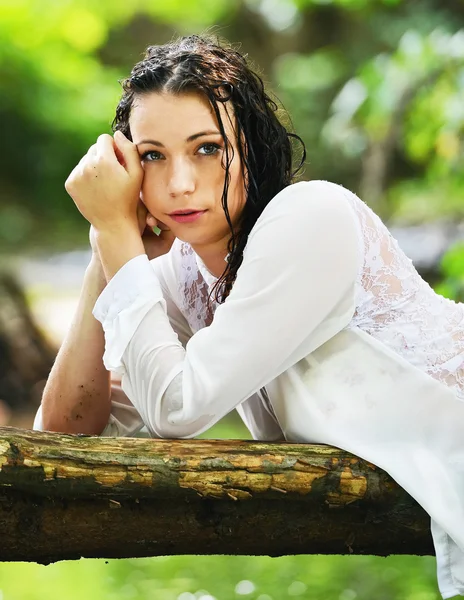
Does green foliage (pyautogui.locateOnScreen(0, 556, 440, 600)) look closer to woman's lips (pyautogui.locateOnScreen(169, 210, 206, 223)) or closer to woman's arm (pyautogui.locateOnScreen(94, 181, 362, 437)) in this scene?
woman's arm (pyautogui.locateOnScreen(94, 181, 362, 437))

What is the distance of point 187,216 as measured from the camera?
1.19m

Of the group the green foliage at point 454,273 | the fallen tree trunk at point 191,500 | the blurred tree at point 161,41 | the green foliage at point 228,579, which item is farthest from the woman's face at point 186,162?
the blurred tree at point 161,41

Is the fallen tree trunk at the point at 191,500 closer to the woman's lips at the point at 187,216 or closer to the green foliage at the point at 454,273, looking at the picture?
the woman's lips at the point at 187,216

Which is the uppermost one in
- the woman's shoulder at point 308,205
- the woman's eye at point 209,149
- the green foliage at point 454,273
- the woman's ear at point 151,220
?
the woman's eye at point 209,149

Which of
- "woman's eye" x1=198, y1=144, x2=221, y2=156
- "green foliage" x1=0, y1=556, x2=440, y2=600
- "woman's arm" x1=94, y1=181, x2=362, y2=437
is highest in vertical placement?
"woman's eye" x1=198, y1=144, x2=221, y2=156

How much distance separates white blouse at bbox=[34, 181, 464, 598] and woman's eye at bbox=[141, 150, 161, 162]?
0.13m

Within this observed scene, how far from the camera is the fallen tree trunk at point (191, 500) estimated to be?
1.07 meters

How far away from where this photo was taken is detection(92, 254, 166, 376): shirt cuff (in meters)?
1.15

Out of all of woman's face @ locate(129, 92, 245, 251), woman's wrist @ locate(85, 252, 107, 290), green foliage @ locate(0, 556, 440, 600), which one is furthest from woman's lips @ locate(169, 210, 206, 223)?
green foliage @ locate(0, 556, 440, 600)

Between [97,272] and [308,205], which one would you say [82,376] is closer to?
[97,272]

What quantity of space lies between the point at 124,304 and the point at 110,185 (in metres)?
0.16

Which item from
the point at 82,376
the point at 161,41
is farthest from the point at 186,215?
the point at 161,41

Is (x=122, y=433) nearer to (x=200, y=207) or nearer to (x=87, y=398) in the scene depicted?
(x=87, y=398)

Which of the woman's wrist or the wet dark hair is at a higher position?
the wet dark hair
